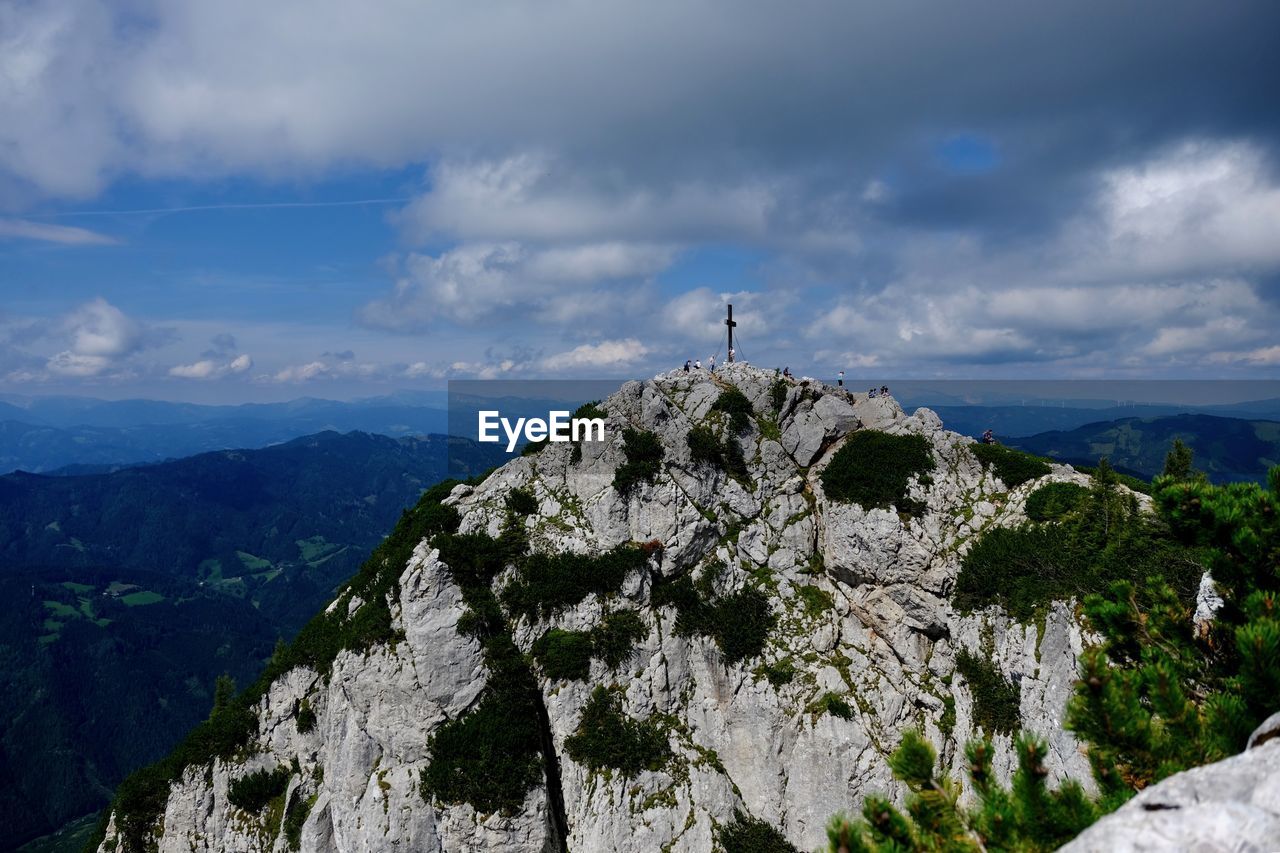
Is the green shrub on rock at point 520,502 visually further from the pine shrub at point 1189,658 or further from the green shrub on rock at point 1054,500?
the pine shrub at point 1189,658

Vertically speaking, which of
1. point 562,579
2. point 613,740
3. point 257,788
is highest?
point 562,579

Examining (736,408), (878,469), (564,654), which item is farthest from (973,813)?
(736,408)

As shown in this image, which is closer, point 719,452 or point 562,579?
point 562,579

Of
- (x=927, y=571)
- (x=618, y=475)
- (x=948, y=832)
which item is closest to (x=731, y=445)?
(x=618, y=475)

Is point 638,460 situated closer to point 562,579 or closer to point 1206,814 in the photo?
point 562,579

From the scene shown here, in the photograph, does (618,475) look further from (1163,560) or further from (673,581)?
(1163,560)

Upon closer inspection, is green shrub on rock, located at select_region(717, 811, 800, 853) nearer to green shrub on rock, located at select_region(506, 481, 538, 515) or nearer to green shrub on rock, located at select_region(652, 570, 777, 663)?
green shrub on rock, located at select_region(652, 570, 777, 663)

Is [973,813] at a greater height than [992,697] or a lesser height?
greater
